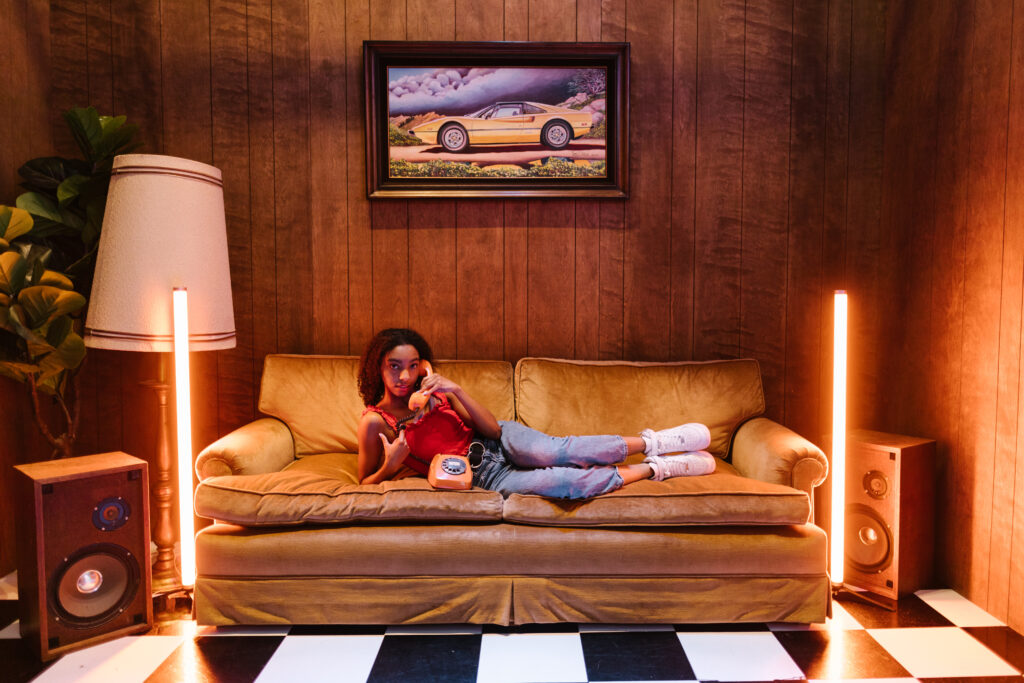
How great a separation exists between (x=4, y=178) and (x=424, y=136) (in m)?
1.80

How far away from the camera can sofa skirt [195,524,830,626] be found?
2043 millimetres

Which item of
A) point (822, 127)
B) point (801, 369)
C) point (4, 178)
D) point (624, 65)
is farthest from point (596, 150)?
point (4, 178)

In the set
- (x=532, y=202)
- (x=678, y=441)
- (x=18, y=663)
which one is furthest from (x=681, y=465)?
(x=18, y=663)

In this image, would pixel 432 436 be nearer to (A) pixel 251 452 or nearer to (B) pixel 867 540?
(A) pixel 251 452

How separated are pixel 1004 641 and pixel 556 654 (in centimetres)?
149

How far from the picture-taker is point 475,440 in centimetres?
240

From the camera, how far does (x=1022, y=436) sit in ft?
7.00

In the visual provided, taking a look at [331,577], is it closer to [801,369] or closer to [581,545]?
[581,545]

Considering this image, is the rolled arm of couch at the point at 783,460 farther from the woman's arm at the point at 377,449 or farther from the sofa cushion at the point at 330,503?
the woman's arm at the point at 377,449

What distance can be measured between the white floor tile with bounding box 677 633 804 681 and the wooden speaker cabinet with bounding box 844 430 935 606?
600 mm

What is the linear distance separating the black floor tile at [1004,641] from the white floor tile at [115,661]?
8.65ft

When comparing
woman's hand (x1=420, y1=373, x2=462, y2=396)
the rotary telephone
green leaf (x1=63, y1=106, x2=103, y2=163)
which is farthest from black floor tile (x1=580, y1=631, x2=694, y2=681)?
green leaf (x1=63, y1=106, x2=103, y2=163)

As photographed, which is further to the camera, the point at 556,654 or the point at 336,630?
the point at 336,630

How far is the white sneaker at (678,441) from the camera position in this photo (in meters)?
2.43
